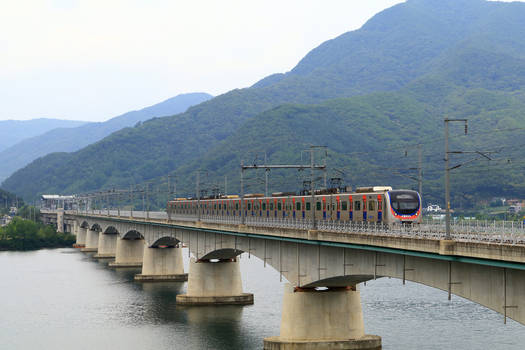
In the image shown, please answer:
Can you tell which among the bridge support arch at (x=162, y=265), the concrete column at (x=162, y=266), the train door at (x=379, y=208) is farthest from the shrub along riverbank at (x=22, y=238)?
the train door at (x=379, y=208)

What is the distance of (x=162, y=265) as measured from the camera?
371 feet

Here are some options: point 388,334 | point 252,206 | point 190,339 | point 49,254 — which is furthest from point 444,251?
point 49,254

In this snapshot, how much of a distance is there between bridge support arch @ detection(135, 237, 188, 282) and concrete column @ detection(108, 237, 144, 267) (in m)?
25.3

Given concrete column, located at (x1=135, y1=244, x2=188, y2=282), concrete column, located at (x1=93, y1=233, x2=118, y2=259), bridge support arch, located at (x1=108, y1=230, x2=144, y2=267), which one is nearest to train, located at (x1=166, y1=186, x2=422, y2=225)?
concrete column, located at (x1=135, y1=244, x2=188, y2=282)

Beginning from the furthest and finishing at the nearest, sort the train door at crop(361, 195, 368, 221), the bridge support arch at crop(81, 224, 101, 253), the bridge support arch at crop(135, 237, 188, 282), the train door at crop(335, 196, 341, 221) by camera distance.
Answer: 1. the bridge support arch at crop(81, 224, 101, 253)
2. the bridge support arch at crop(135, 237, 188, 282)
3. the train door at crop(335, 196, 341, 221)
4. the train door at crop(361, 195, 368, 221)

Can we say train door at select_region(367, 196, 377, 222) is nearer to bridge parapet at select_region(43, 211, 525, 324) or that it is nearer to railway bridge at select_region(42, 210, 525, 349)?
bridge parapet at select_region(43, 211, 525, 324)

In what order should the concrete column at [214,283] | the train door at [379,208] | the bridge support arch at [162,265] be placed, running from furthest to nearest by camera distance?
the bridge support arch at [162,265] < the concrete column at [214,283] < the train door at [379,208]

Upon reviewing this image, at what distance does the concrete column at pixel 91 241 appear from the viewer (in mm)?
179125

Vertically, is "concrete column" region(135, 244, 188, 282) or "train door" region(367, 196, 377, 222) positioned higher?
"train door" region(367, 196, 377, 222)

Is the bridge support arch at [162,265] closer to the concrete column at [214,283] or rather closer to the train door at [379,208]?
the concrete column at [214,283]

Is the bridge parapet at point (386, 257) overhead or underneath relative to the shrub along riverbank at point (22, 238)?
overhead

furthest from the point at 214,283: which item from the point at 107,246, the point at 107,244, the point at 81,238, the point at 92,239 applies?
the point at 81,238

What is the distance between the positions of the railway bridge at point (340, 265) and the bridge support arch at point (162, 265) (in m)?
12.3

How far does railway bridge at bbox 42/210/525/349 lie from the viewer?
108 ft
